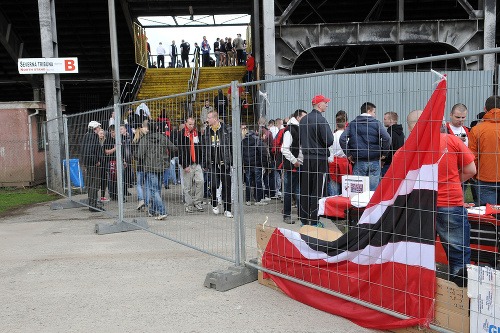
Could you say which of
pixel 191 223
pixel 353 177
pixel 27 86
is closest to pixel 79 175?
pixel 191 223

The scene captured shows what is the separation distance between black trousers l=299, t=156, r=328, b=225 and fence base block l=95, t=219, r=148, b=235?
346 centimetres

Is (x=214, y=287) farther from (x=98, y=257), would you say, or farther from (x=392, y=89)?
(x=392, y=89)

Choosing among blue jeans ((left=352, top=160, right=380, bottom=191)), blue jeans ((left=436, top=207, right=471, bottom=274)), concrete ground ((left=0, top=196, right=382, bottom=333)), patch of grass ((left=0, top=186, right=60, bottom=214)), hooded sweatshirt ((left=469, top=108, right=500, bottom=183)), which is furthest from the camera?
patch of grass ((left=0, top=186, right=60, bottom=214))

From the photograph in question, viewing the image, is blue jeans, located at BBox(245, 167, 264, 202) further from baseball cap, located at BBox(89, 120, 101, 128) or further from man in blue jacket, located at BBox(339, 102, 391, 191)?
baseball cap, located at BBox(89, 120, 101, 128)

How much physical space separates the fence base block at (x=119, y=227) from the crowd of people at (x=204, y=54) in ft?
58.5

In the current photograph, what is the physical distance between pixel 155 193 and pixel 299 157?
141 inches

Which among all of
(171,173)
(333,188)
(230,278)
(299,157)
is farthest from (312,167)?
(171,173)

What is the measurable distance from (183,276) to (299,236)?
5.46 feet

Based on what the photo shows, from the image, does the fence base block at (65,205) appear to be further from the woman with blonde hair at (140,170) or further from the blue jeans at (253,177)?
the blue jeans at (253,177)

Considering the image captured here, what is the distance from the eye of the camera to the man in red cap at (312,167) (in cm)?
492

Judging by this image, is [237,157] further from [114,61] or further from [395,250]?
[114,61]

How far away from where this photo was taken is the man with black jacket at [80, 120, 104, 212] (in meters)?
8.83

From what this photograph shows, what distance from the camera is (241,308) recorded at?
430cm

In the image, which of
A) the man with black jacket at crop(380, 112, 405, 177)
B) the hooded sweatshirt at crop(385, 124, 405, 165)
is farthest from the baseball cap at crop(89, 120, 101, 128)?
the hooded sweatshirt at crop(385, 124, 405, 165)
